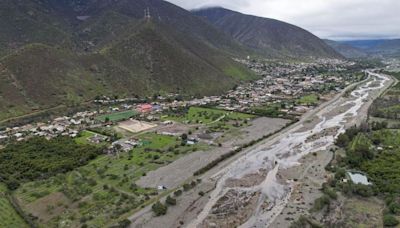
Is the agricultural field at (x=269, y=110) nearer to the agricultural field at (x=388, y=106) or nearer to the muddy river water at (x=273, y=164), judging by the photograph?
the muddy river water at (x=273, y=164)

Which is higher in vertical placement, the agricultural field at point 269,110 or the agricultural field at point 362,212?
the agricultural field at point 269,110

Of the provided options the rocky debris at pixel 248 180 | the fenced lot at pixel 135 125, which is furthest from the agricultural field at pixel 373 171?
the fenced lot at pixel 135 125

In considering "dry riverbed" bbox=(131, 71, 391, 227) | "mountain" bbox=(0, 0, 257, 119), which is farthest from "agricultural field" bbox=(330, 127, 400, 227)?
"mountain" bbox=(0, 0, 257, 119)

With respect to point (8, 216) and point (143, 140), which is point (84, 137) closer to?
point (143, 140)

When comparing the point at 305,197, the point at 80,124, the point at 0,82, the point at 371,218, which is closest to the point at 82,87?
the point at 0,82

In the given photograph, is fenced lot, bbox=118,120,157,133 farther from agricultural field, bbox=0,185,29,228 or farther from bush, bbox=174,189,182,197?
agricultural field, bbox=0,185,29,228

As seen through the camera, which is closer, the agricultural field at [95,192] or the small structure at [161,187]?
the agricultural field at [95,192]

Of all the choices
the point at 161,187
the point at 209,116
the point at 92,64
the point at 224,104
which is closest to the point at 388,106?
the point at 224,104

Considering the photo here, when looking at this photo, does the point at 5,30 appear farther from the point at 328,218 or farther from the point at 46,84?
the point at 328,218
